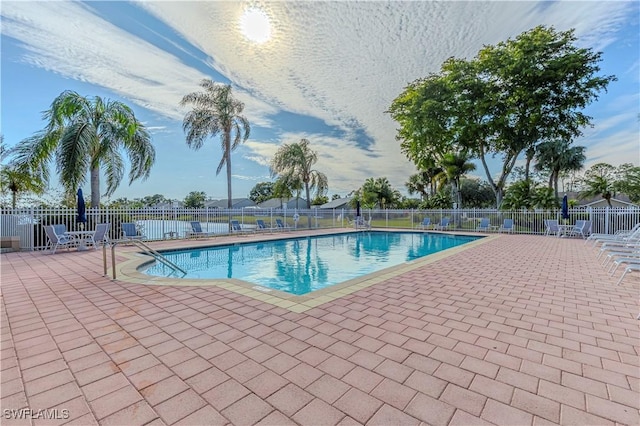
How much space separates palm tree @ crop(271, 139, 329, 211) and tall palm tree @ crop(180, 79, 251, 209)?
864cm

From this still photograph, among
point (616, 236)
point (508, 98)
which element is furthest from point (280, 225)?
point (508, 98)

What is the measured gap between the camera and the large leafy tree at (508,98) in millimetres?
18578

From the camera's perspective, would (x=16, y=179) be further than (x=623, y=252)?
Yes

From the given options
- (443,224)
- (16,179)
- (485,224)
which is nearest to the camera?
(16,179)

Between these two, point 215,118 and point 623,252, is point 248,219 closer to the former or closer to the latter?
point 215,118

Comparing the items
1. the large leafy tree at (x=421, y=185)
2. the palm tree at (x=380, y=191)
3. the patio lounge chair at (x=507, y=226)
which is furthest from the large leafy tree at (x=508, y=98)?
the large leafy tree at (x=421, y=185)

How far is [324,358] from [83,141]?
1291 centimetres

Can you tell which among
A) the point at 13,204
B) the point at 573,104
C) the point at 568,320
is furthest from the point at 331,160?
the point at 568,320

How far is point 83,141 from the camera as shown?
10781 millimetres

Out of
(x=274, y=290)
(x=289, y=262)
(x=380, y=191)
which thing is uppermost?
(x=380, y=191)

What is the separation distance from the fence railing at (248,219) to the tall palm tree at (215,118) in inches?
193

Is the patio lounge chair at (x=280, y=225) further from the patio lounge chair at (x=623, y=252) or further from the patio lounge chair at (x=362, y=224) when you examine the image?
the patio lounge chair at (x=623, y=252)

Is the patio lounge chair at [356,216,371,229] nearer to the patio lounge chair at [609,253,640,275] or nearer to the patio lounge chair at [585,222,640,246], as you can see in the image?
the patio lounge chair at [585,222,640,246]

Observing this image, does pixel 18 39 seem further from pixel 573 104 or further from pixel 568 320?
pixel 573 104
